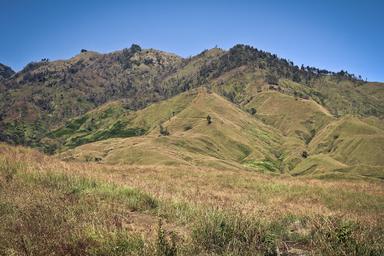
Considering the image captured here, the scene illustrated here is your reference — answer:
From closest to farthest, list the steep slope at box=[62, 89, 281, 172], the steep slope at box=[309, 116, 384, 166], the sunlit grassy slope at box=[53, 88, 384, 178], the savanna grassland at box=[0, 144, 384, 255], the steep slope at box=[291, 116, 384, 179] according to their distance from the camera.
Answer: the savanna grassland at box=[0, 144, 384, 255] < the steep slope at box=[62, 89, 281, 172] < the sunlit grassy slope at box=[53, 88, 384, 178] < the steep slope at box=[291, 116, 384, 179] < the steep slope at box=[309, 116, 384, 166]

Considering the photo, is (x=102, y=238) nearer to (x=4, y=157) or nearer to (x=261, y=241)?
(x=261, y=241)

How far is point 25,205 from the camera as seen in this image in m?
8.23

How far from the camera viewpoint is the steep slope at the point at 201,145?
4274 inches

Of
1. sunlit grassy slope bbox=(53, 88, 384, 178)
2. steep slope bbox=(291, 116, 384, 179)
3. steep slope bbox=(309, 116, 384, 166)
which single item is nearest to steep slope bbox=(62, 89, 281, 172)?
sunlit grassy slope bbox=(53, 88, 384, 178)

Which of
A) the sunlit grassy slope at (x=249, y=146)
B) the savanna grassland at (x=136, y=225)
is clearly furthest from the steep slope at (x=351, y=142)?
the savanna grassland at (x=136, y=225)

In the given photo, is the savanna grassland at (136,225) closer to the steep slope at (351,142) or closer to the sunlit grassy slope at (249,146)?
the sunlit grassy slope at (249,146)

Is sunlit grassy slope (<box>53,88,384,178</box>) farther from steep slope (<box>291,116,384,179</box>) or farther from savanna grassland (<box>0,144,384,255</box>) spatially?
savanna grassland (<box>0,144,384,255</box>)

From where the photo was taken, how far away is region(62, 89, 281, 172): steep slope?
356 feet

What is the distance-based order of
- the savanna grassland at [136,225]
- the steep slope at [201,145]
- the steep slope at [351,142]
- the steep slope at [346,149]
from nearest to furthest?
the savanna grassland at [136,225], the steep slope at [201,145], the steep slope at [346,149], the steep slope at [351,142]

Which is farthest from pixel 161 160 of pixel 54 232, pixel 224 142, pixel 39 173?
pixel 54 232

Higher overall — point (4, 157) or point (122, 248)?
point (4, 157)

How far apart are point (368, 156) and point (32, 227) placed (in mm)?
153535

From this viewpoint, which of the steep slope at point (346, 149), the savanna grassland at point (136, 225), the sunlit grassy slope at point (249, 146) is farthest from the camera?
the steep slope at point (346, 149)

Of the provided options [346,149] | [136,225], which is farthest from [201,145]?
[136,225]
